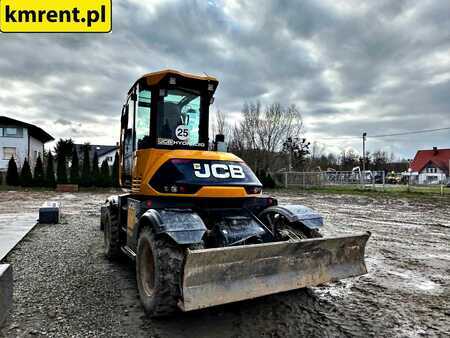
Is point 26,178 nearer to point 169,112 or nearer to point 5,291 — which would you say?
point 169,112

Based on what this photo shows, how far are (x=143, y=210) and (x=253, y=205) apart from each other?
1.43 m

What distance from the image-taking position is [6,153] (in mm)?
36906

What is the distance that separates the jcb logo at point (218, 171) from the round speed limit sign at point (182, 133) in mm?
779

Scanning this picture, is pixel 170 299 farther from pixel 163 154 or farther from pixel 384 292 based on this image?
pixel 384 292

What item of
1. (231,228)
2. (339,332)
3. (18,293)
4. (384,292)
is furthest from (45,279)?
(384,292)

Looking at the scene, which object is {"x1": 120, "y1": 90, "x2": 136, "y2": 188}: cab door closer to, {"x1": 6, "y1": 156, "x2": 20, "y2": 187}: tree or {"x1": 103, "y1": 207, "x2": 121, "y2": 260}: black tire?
{"x1": 103, "y1": 207, "x2": 121, "y2": 260}: black tire

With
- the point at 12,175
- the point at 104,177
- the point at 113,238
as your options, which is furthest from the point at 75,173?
the point at 113,238

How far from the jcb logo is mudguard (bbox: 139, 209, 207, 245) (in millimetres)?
601

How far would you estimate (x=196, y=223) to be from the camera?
3654 millimetres

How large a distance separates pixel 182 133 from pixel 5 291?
281cm

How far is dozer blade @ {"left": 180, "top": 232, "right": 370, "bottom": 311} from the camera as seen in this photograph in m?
3.11

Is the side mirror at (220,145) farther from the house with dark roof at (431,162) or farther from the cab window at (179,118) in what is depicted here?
the house with dark roof at (431,162)

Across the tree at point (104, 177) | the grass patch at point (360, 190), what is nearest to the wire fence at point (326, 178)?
the grass patch at point (360, 190)

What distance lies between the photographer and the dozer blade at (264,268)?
311 centimetres
